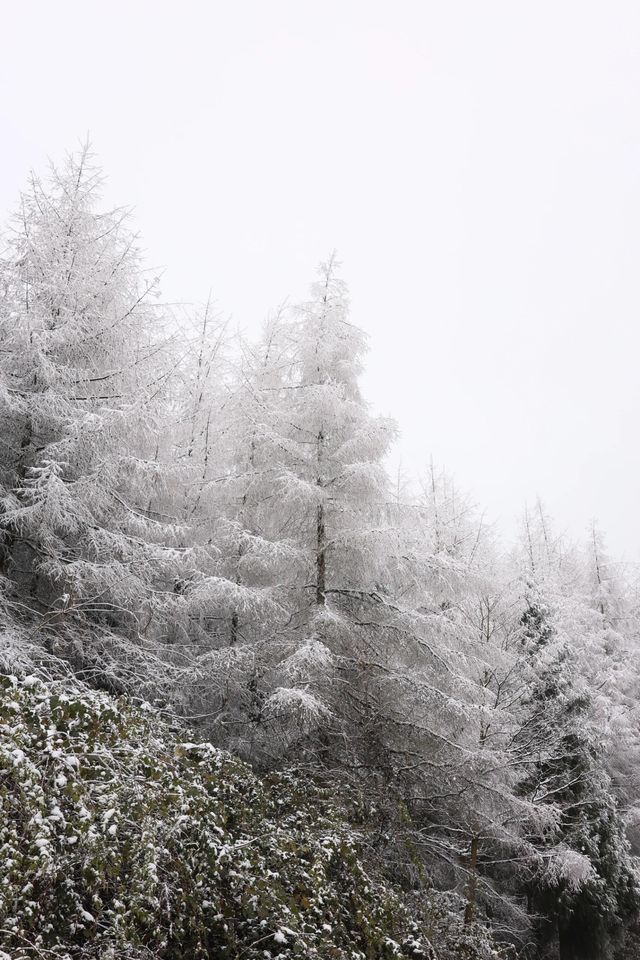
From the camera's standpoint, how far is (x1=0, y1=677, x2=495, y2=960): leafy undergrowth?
11.4 feet

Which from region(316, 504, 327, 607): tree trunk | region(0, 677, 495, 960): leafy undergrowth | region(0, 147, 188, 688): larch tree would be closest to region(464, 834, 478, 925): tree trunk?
region(0, 677, 495, 960): leafy undergrowth

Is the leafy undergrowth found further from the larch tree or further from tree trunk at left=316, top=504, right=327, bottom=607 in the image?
tree trunk at left=316, top=504, right=327, bottom=607

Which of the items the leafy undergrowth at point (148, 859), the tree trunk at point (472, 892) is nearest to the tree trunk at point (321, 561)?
the leafy undergrowth at point (148, 859)

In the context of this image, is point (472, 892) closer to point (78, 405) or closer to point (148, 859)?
point (148, 859)

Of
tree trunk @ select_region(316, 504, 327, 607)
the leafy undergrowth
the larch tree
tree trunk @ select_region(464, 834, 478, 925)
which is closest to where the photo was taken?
the leafy undergrowth

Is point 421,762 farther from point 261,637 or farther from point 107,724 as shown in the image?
point 107,724

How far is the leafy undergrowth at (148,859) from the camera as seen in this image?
348 cm

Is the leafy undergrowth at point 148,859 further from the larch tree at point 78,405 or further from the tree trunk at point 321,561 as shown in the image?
the tree trunk at point 321,561

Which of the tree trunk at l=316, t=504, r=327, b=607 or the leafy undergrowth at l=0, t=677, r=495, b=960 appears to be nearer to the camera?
the leafy undergrowth at l=0, t=677, r=495, b=960

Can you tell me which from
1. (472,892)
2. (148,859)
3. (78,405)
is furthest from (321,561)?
(148,859)

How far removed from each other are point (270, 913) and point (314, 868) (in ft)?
1.81

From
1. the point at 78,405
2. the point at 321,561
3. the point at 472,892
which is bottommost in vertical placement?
the point at 472,892

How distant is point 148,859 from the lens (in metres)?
3.69

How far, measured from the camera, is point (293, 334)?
11.1m
